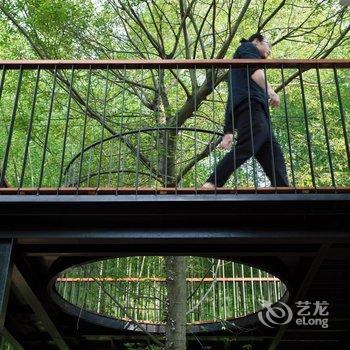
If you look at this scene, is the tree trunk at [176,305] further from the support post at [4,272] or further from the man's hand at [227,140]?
the support post at [4,272]

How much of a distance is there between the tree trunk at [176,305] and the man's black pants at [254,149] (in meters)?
2.08

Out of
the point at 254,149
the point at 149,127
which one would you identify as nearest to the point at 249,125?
the point at 254,149

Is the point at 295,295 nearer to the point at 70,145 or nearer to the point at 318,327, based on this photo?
the point at 318,327

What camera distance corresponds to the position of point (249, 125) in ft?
15.8

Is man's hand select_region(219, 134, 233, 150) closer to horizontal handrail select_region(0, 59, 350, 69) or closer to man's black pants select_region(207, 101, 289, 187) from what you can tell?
man's black pants select_region(207, 101, 289, 187)

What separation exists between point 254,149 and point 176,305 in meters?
2.42

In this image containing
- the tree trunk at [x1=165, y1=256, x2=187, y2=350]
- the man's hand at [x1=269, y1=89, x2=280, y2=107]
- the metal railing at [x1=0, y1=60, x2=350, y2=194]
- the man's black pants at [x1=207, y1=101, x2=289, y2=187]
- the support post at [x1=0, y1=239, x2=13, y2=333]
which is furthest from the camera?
the metal railing at [x1=0, y1=60, x2=350, y2=194]

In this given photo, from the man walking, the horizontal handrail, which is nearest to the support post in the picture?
the horizontal handrail

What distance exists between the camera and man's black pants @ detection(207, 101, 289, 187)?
15.4 ft

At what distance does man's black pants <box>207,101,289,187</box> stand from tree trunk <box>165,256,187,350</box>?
6.83 feet

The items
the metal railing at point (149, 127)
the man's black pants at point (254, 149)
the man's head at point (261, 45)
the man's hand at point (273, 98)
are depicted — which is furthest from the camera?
the metal railing at point (149, 127)

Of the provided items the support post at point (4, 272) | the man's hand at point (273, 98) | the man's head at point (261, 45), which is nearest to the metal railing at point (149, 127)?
the man's head at point (261, 45)

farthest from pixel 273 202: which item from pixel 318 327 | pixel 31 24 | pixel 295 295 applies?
pixel 31 24

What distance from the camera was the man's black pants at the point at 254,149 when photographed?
4.69m
